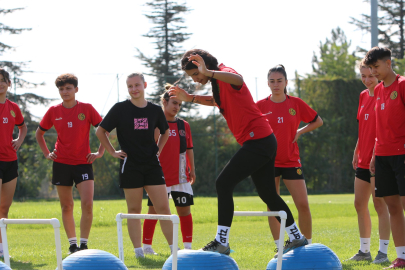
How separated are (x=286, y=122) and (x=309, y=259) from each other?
2.33m

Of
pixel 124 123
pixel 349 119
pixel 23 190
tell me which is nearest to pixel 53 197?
pixel 23 190

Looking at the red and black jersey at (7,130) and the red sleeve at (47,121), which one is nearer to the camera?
the red and black jersey at (7,130)

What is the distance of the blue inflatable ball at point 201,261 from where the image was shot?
14.4 ft

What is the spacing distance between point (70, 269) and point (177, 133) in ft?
12.9

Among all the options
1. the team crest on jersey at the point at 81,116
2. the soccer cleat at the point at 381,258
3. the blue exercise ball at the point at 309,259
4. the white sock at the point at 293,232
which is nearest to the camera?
the blue exercise ball at the point at 309,259

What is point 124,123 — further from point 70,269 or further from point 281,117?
point 70,269

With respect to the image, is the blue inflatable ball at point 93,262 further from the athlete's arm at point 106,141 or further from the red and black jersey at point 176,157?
the red and black jersey at point 176,157

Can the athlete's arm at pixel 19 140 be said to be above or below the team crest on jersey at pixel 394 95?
below

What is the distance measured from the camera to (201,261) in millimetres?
4422

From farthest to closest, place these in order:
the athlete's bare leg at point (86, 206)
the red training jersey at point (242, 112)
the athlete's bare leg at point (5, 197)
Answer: the athlete's bare leg at point (5, 197)
the athlete's bare leg at point (86, 206)
the red training jersey at point (242, 112)

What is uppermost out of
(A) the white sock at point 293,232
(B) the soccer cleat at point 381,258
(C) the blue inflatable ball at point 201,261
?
(A) the white sock at point 293,232

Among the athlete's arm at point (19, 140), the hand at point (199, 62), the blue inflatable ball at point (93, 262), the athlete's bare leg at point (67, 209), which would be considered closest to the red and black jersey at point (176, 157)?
the athlete's bare leg at point (67, 209)

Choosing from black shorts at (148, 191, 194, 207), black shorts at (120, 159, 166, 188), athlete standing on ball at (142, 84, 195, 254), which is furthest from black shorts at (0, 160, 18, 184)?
black shorts at (148, 191, 194, 207)

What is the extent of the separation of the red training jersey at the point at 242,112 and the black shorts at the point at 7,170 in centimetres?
377
